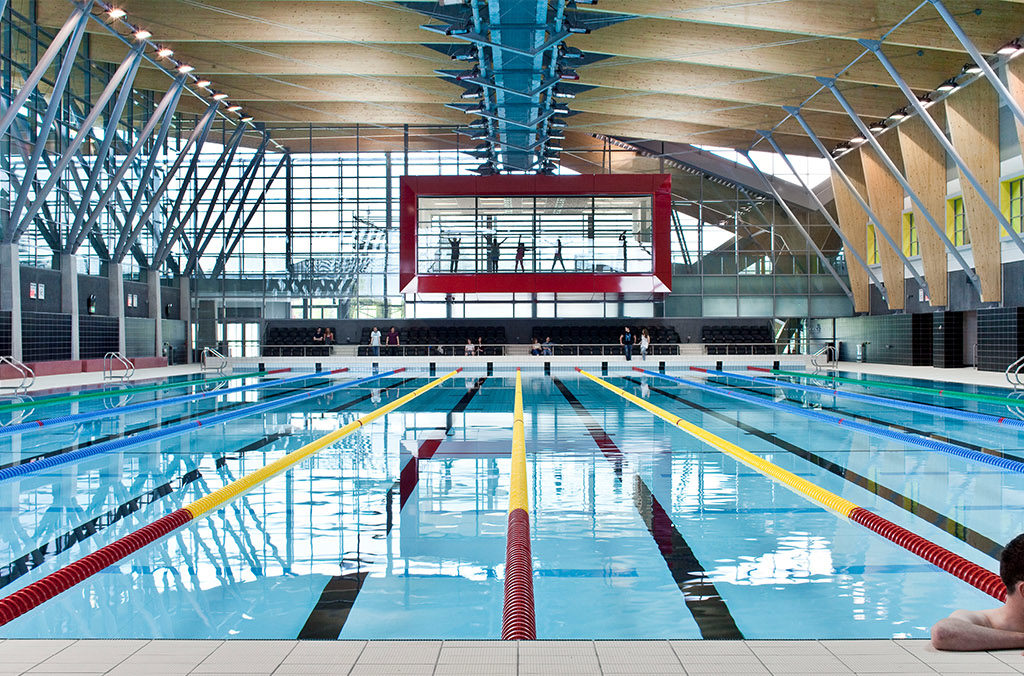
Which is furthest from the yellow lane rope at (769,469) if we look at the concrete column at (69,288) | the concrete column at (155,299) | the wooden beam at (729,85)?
the concrete column at (155,299)

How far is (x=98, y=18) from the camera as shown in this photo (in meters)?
18.2

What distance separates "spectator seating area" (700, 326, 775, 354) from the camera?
1192 inches

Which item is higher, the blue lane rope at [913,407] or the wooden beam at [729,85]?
the wooden beam at [729,85]

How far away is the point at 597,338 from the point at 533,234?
19.9 ft

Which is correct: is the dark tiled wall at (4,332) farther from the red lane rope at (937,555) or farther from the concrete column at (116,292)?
the red lane rope at (937,555)

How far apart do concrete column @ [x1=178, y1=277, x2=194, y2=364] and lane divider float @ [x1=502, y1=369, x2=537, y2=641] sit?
26350mm

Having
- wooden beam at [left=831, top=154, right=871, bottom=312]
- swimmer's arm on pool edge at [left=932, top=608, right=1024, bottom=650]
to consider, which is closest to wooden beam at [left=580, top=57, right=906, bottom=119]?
Result: wooden beam at [left=831, top=154, right=871, bottom=312]

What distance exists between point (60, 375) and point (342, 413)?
11498mm

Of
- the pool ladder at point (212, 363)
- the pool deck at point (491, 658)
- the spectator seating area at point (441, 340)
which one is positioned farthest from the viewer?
the spectator seating area at point (441, 340)

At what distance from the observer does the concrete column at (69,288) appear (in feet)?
70.8

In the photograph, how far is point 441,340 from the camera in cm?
3084

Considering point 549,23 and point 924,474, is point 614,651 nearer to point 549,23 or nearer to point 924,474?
point 924,474

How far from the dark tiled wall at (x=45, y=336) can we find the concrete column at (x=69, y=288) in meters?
0.15

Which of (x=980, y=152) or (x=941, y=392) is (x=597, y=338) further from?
(x=941, y=392)
